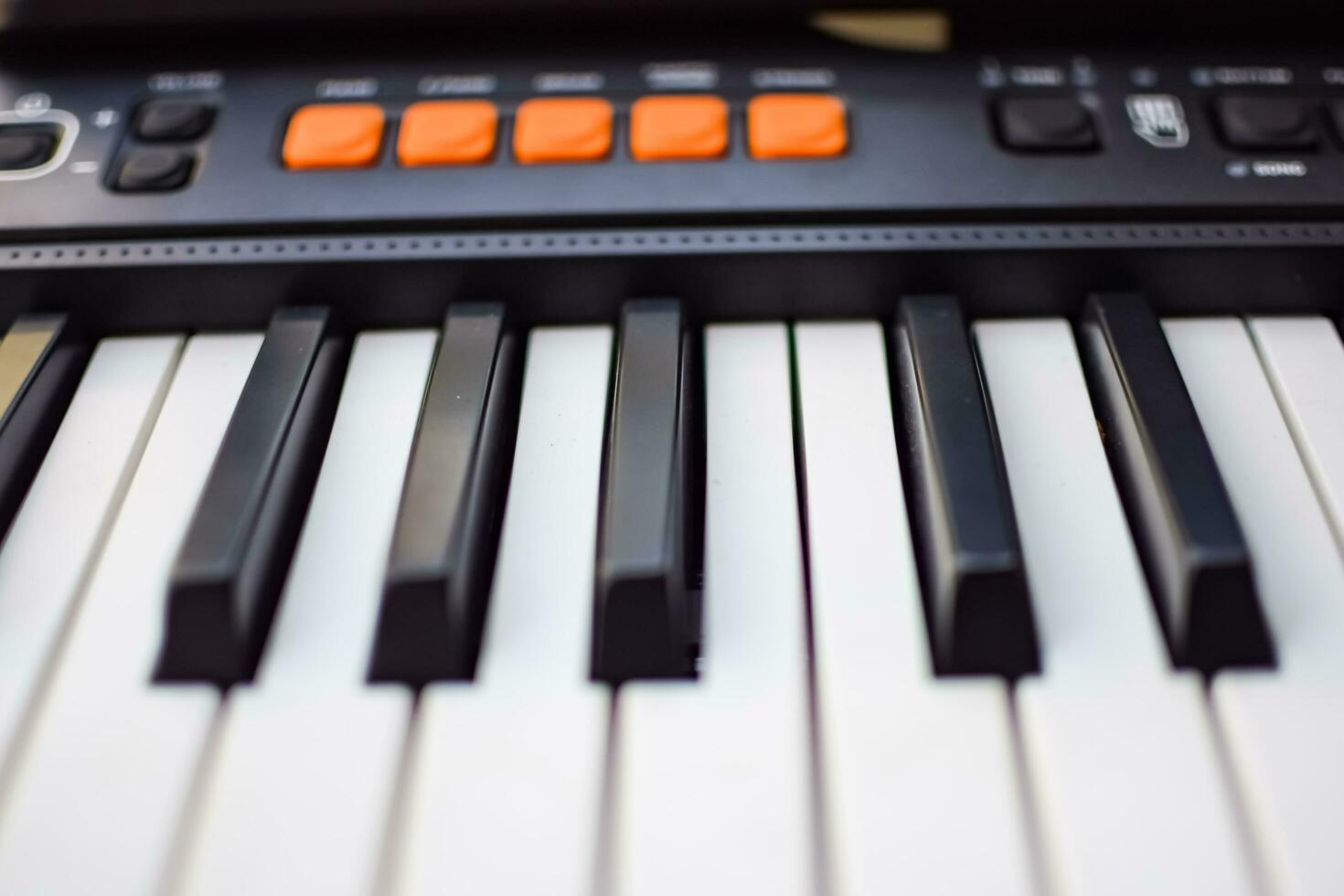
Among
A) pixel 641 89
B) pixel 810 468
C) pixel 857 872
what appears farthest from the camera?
pixel 641 89

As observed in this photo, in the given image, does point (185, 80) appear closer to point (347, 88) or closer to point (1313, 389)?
point (347, 88)

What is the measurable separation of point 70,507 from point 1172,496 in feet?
1.73

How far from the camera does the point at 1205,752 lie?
1.51 feet

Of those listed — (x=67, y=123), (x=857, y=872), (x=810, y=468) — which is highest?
(x=67, y=123)

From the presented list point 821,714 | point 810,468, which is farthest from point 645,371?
point 821,714

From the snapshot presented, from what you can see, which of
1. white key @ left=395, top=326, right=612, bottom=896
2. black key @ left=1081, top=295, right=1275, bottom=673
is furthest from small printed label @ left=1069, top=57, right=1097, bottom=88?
white key @ left=395, top=326, right=612, bottom=896

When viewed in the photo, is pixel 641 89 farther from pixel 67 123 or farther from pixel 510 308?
pixel 67 123

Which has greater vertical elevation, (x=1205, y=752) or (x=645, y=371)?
(x=645, y=371)

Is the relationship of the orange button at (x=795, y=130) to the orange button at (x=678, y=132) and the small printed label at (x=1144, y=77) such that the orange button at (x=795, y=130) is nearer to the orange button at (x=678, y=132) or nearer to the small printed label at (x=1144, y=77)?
the orange button at (x=678, y=132)

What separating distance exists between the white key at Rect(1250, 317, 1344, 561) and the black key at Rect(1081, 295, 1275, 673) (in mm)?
68

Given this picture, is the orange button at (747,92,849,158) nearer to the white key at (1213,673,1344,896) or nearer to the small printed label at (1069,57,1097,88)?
the small printed label at (1069,57,1097,88)

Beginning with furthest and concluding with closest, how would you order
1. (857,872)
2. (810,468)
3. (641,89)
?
(641,89) < (810,468) < (857,872)

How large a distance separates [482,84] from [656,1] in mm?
113

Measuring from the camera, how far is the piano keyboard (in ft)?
1.47
